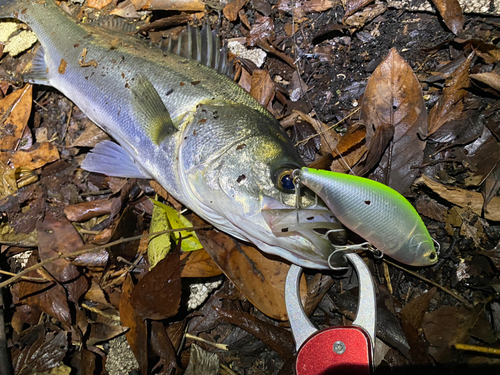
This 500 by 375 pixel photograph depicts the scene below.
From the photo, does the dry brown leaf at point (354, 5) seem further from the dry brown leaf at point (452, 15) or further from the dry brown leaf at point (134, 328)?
the dry brown leaf at point (134, 328)

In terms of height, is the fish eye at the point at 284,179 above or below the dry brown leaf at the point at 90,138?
above

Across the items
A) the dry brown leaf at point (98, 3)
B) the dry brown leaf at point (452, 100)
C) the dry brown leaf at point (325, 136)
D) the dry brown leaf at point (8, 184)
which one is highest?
the dry brown leaf at point (98, 3)

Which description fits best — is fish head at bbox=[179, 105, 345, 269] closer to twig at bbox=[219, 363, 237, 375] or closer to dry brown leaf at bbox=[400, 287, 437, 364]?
dry brown leaf at bbox=[400, 287, 437, 364]

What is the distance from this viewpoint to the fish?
1.89 meters

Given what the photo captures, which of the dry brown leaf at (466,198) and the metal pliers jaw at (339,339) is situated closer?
the metal pliers jaw at (339,339)

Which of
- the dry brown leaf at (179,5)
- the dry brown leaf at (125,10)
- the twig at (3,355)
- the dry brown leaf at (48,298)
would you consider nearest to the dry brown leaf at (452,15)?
the dry brown leaf at (179,5)

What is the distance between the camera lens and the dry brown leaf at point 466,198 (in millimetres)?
2180

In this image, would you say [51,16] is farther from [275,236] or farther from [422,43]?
[422,43]

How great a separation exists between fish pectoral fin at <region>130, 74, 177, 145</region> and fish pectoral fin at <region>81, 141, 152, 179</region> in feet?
1.46

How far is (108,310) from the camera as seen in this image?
104 inches

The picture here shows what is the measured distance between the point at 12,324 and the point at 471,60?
14.0 feet

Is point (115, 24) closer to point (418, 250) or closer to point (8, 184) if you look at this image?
point (8, 184)

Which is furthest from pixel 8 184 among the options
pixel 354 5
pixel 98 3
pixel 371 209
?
pixel 354 5

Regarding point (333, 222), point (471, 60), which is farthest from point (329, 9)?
point (333, 222)
